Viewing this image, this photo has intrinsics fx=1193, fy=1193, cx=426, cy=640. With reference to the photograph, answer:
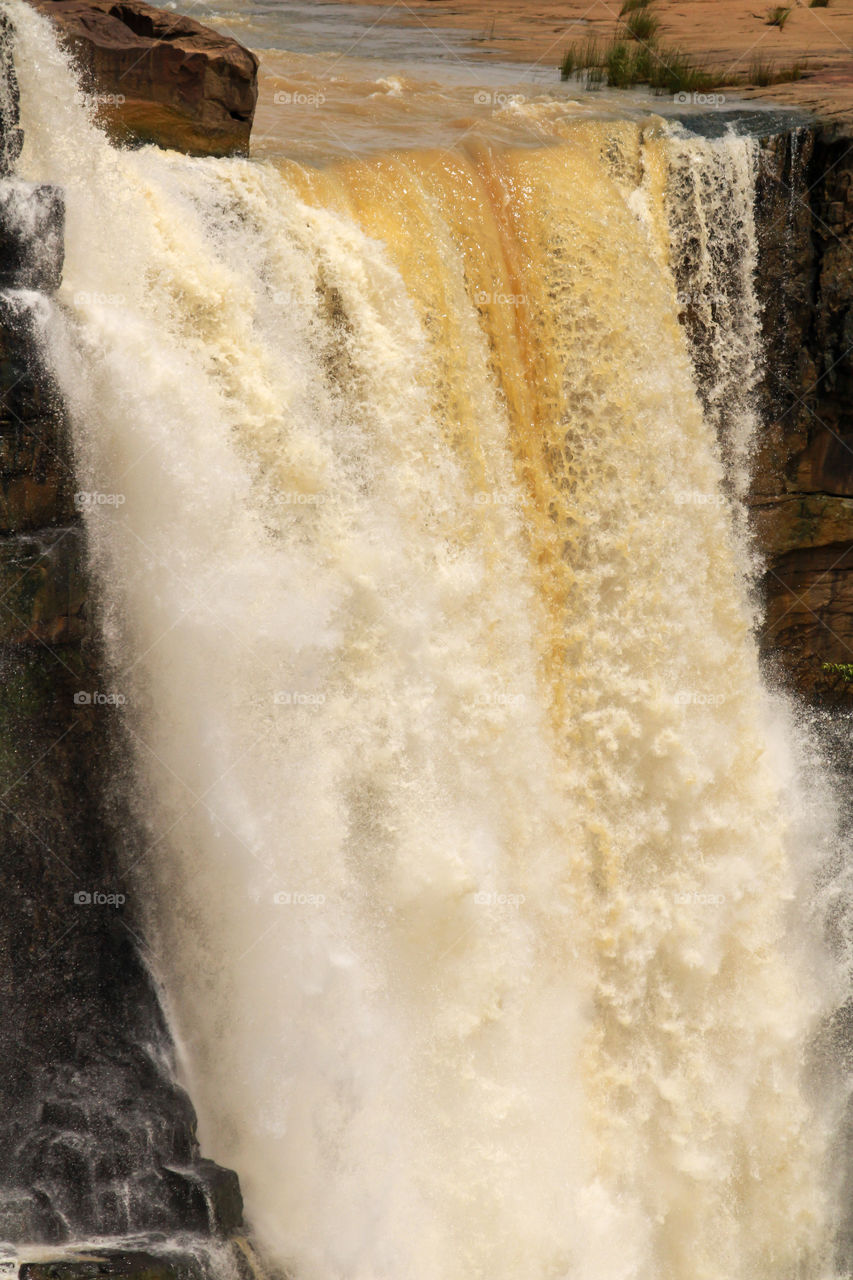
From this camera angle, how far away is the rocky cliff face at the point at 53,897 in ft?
18.1

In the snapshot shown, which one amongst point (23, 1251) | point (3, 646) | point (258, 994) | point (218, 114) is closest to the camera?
point (23, 1251)

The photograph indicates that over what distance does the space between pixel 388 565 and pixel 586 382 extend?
6.49 ft

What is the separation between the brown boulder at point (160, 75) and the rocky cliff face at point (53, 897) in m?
0.61

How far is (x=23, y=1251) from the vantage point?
519cm

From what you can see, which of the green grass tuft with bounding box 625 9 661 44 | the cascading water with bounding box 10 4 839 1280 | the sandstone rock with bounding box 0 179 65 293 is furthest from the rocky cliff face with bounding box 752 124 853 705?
the sandstone rock with bounding box 0 179 65 293

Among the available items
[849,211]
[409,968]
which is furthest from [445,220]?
[409,968]

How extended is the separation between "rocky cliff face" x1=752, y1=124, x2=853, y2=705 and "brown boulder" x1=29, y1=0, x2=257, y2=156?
3.80 meters

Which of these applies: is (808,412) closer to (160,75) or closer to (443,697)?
(443,697)

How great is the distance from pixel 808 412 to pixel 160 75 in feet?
16.8

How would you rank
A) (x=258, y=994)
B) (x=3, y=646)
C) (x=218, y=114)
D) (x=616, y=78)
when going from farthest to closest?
(x=616, y=78), (x=218, y=114), (x=258, y=994), (x=3, y=646)

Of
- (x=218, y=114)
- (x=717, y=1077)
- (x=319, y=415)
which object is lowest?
(x=717, y=1077)

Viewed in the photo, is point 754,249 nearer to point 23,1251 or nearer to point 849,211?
point 849,211

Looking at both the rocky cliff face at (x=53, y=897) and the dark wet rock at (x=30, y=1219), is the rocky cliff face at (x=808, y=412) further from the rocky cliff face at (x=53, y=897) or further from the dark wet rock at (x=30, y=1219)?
the dark wet rock at (x=30, y=1219)

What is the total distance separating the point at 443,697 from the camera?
681 cm
